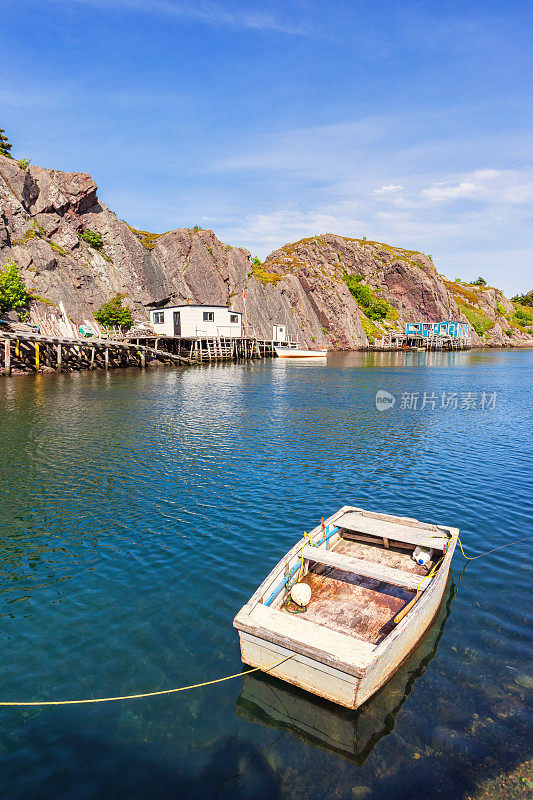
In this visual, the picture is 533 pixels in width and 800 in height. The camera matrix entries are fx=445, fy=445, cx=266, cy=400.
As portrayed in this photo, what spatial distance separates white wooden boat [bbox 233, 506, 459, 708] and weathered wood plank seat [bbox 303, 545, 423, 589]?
23 millimetres

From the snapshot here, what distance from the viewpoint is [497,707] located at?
802cm

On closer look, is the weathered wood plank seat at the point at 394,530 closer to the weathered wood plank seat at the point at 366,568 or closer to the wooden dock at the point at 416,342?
the weathered wood plank seat at the point at 366,568

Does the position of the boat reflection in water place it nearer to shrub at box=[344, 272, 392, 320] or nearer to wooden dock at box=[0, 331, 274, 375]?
wooden dock at box=[0, 331, 274, 375]

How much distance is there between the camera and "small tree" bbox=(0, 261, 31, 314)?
60.3 meters

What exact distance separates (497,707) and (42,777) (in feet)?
25.2

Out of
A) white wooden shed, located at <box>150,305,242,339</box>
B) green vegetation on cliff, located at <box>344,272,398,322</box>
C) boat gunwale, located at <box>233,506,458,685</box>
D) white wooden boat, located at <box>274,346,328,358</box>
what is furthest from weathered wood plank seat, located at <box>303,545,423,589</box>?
green vegetation on cliff, located at <box>344,272,398,322</box>

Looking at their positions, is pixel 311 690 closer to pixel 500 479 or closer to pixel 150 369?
pixel 500 479

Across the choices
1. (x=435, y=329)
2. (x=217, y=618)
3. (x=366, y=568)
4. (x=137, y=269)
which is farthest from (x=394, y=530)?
(x=435, y=329)

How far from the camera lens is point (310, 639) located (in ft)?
25.5

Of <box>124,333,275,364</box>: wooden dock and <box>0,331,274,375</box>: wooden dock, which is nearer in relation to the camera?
<box>0,331,274,375</box>: wooden dock

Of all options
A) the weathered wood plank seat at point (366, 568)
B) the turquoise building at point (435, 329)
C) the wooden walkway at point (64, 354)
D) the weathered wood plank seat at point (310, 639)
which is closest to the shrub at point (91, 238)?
the wooden walkway at point (64, 354)

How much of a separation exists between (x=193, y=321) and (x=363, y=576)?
7532 centimetres

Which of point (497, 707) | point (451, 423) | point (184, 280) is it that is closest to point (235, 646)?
point (497, 707)

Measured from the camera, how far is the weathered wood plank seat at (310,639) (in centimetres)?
729
